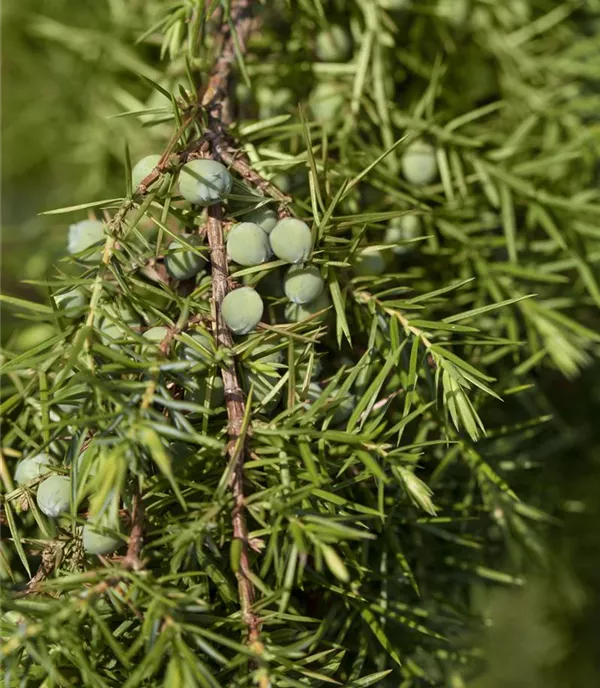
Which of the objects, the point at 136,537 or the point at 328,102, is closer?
the point at 136,537

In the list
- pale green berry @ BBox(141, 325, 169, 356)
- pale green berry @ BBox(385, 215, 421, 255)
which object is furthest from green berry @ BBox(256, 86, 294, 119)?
pale green berry @ BBox(141, 325, 169, 356)

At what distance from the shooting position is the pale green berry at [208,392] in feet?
1.18

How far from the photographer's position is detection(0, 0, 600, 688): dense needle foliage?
33 centimetres

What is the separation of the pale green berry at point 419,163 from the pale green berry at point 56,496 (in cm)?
32

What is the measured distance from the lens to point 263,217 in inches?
15.3

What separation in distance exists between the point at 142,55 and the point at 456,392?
488mm

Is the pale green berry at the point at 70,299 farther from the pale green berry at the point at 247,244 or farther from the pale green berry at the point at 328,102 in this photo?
the pale green berry at the point at 328,102

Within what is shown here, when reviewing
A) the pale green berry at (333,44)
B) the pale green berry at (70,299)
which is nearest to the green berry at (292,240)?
the pale green berry at (70,299)

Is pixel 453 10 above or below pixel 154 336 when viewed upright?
above

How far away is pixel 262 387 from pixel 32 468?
0.13 m

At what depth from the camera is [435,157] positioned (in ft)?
1.73

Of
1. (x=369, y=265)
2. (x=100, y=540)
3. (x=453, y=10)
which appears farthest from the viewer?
(x=453, y=10)

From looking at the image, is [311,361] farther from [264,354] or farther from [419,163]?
[419,163]

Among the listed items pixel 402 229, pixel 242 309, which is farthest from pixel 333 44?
pixel 242 309
